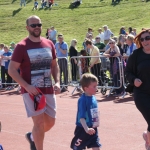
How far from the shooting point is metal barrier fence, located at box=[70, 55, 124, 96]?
1324cm

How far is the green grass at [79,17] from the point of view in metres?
43.4

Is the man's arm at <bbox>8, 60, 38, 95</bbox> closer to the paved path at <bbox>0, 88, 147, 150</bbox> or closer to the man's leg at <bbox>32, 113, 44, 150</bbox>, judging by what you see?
the man's leg at <bbox>32, 113, 44, 150</bbox>

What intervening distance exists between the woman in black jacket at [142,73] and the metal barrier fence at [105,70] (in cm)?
684

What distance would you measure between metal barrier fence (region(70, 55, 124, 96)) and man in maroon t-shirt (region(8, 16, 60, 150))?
6.81 m

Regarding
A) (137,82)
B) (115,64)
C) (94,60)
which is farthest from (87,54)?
(137,82)

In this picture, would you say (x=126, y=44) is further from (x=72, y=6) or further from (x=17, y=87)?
(x=72, y=6)

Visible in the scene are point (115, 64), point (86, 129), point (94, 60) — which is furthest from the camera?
point (94, 60)

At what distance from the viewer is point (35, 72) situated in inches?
250

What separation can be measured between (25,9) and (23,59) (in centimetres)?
4984

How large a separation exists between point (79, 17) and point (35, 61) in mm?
43870

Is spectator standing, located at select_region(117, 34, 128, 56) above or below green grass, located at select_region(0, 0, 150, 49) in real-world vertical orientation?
below

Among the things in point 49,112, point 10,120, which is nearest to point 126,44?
point 10,120

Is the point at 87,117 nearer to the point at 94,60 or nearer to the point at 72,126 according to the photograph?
the point at 72,126

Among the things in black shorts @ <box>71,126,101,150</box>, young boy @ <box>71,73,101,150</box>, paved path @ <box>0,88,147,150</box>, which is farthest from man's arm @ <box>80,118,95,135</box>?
paved path @ <box>0,88,147,150</box>
